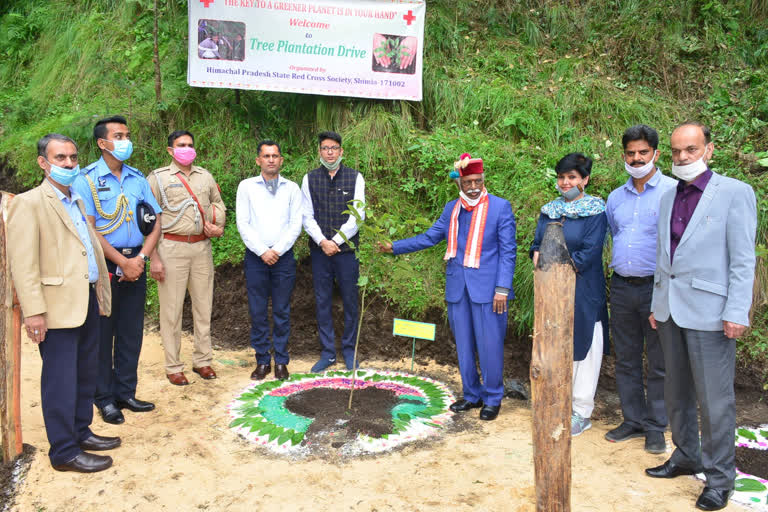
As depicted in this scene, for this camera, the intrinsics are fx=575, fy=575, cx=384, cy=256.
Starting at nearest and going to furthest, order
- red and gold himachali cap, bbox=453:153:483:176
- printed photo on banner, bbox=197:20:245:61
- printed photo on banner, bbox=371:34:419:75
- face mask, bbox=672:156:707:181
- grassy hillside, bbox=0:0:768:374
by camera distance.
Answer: face mask, bbox=672:156:707:181 → red and gold himachali cap, bbox=453:153:483:176 → grassy hillside, bbox=0:0:768:374 → printed photo on banner, bbox=197:20:245:61 → printed photo on banner, bbox=371:34:419:75

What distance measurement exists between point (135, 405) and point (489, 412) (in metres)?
2.91

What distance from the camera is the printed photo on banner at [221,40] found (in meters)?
6.79

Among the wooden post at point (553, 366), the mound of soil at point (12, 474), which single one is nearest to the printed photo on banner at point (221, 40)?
the mound of soil at point (12, 474)

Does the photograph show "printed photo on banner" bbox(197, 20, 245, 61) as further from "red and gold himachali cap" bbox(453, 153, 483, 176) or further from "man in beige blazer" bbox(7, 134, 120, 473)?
"red and gold himachali cap" bbox(453, 153, 483, 176)

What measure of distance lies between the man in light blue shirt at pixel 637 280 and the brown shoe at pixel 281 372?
9.37 ft

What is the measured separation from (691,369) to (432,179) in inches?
154

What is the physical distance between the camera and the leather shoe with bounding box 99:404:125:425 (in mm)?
4532

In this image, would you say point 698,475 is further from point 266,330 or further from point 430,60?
point 430,60

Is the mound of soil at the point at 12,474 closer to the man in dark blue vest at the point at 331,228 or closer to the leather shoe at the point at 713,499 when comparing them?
the man in dark blue vest at the point at 331,228

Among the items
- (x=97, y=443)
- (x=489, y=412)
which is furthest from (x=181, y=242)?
(x=489, y=412)

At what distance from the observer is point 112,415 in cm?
454

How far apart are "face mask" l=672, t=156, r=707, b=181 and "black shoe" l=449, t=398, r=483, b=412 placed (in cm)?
244

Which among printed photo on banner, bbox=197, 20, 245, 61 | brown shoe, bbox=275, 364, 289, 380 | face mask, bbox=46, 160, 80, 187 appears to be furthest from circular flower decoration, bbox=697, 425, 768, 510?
printed photo on banner, bbox=197, 20, 245, 61

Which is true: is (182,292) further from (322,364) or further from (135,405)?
A: (322,364)
